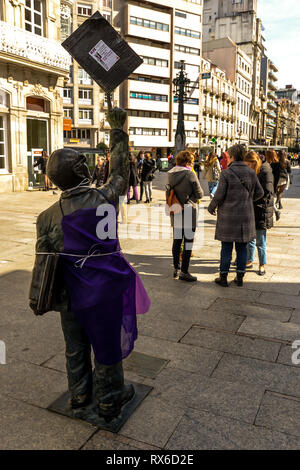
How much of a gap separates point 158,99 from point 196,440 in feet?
186

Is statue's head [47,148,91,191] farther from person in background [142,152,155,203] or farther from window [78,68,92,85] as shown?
window [78,68,92,85]

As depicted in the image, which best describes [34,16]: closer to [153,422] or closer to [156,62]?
[153,422]

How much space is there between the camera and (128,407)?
112 inches

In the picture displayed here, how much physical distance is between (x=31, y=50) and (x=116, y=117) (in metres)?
16.0

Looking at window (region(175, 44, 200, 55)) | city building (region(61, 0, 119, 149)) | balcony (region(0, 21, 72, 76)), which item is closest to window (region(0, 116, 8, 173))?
balcony (region(0, 21, 72, 76))

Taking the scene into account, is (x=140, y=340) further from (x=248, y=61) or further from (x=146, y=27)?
(x=248, y=61)

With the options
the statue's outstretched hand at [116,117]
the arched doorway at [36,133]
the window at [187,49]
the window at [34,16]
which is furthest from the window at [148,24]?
the statue's outstretched hand at [116,117]

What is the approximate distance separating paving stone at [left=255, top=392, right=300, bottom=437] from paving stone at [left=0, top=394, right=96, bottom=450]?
1.11 m

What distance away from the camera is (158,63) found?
56.0 meters

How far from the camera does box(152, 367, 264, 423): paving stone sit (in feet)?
9.41

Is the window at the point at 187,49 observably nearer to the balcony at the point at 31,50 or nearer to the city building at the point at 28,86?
the city building at the point at 28,86

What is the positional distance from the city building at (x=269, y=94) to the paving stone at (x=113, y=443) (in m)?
94.9

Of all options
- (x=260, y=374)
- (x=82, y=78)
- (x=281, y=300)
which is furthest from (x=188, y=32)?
(x=260, y=374)

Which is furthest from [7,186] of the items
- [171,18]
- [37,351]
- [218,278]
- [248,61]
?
[248,61]
